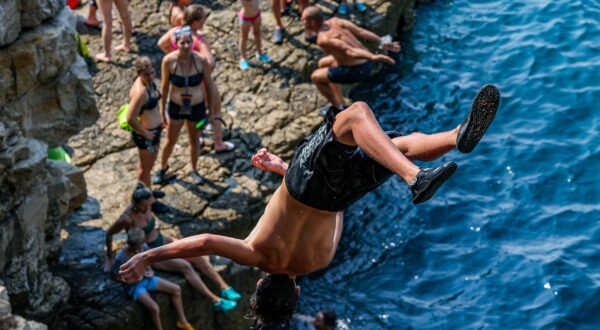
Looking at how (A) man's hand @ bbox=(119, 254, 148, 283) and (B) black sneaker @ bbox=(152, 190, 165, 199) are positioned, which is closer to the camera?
(A) man's hand @ bbox=(119, 254, 148, 283)

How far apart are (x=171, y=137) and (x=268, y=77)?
3129mm

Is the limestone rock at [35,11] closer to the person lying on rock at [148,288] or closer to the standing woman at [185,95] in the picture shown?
the standing woman at [185,95]

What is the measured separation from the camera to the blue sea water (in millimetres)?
13008

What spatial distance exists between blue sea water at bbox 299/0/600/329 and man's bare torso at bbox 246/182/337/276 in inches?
207

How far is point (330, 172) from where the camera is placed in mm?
7242

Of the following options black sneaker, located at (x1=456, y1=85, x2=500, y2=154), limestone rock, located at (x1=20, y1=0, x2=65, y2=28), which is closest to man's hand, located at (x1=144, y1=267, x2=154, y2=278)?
limestone rock, located at (x1=20, y1=0, x2=65, y2=28)

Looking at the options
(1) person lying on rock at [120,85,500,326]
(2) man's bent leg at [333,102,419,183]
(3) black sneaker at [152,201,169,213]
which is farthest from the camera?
(3) black sneaker at [152,201,169,213]

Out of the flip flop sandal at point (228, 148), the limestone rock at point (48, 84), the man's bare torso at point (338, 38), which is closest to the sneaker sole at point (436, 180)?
the limestone rock at point (48, 84)

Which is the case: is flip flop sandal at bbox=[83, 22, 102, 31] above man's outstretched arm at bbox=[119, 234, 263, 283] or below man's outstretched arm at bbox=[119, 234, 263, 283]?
below

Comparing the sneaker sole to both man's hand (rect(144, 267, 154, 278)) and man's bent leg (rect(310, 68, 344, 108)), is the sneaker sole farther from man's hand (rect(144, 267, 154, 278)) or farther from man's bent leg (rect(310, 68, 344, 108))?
man's bent leg (rect(310, 68, 344, 108))

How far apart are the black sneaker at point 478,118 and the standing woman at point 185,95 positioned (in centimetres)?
646

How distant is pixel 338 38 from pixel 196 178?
2.90 meters

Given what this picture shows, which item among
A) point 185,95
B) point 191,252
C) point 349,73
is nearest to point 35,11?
point 185,95

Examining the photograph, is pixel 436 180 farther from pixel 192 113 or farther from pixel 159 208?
pixel 159 208
